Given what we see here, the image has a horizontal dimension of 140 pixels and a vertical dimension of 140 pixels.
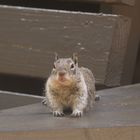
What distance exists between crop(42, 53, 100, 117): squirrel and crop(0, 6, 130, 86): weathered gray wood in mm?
412

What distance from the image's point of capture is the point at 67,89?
1.94m

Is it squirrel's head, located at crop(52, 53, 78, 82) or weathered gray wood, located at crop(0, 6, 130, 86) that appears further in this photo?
weathered gray wood, located at crop(0, 6, 130, 86)

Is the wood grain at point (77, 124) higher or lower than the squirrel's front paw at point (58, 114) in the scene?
higher

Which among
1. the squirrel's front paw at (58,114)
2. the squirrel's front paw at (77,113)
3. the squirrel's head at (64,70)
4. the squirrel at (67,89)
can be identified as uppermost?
the squirrel's head at (64,70)

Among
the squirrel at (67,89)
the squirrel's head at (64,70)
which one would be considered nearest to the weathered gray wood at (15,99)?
the squirrel at (67,89)

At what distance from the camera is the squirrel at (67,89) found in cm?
189

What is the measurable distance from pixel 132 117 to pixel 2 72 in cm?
95

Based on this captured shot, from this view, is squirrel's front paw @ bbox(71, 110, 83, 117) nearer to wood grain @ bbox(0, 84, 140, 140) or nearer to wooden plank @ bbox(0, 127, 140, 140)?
wood grain @ bbox(0, 84, 140, 140)

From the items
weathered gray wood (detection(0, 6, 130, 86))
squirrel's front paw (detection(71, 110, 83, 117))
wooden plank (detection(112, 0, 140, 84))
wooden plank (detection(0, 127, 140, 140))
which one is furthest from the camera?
wooden plank (detection(112, 0, 140, 84))

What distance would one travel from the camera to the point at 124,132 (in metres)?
1.58

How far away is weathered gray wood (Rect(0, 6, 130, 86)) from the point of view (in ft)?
7.93

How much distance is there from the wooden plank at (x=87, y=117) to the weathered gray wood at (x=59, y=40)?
0.18 meters

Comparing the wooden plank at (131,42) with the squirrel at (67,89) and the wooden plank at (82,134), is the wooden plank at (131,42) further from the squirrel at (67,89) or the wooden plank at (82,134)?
the wooden plank at (82,134)

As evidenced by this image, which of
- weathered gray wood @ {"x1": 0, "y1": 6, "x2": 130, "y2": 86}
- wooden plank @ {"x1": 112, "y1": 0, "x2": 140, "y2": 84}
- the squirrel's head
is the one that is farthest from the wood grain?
wooden plank @ {"x1": 112, "y1": 0, "x2": 140, "y2": 84}
